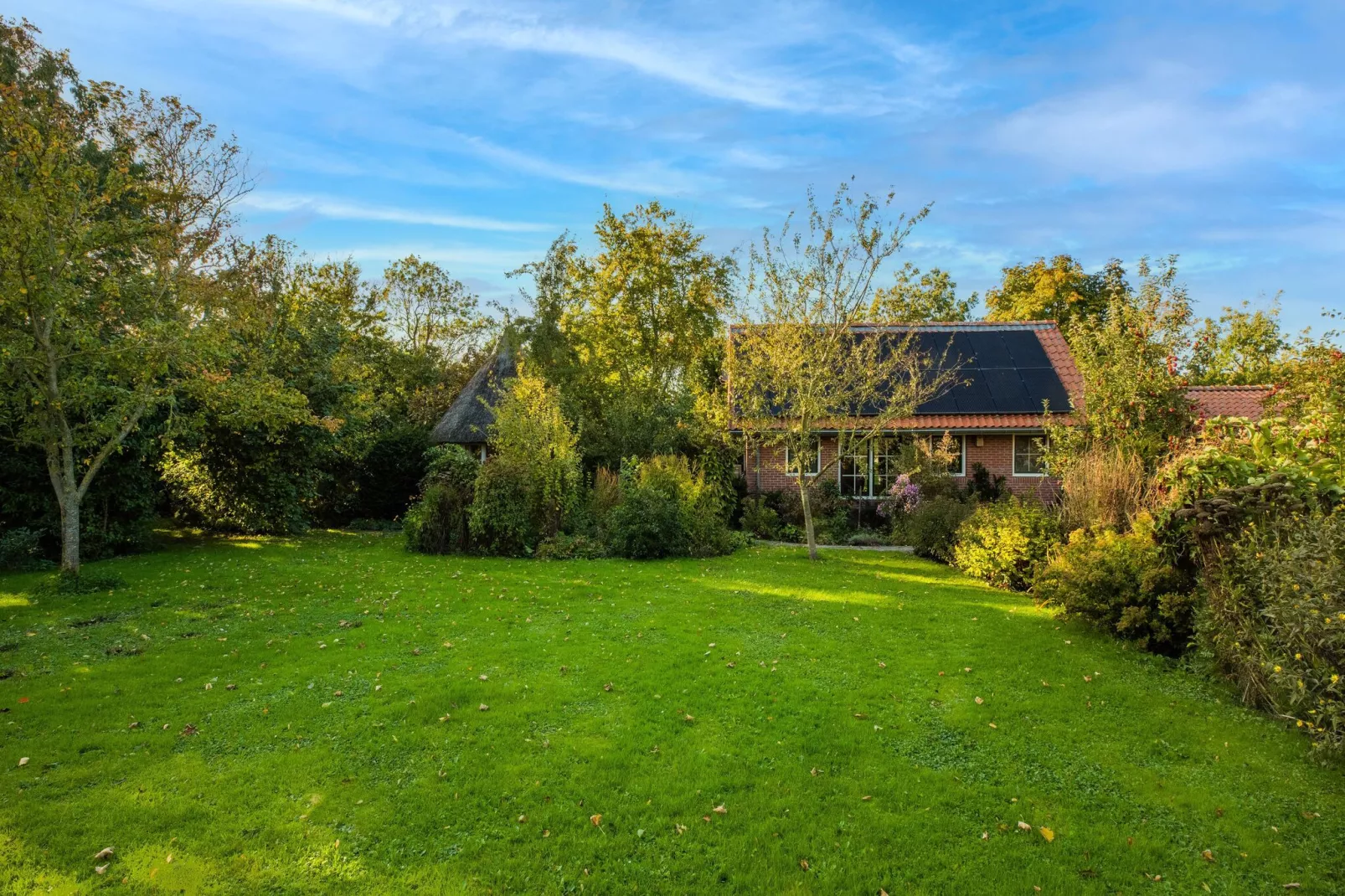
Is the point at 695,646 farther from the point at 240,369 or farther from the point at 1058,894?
the point at 240,369

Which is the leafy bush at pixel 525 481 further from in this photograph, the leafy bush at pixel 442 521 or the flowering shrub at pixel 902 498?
the flowering shrub at pixel 902 498

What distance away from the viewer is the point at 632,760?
4.89 m

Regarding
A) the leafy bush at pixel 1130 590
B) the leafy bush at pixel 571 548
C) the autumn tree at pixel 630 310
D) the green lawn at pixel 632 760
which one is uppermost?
the autumn tree at pixel 630 310

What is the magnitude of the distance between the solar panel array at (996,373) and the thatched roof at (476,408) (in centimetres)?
1535

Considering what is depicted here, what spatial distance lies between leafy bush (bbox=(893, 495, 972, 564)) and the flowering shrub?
8.50 feet

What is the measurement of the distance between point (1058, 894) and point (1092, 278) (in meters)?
33.9

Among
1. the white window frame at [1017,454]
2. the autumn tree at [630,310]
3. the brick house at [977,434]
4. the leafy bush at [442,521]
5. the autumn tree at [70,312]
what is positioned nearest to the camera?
the autumn tree at [70,312]

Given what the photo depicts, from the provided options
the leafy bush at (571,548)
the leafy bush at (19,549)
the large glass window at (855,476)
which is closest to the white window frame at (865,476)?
the large glass window at (855,476)

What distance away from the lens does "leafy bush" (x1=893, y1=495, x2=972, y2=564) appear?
43.7ft

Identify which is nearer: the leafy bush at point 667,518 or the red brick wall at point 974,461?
the leafy bush at point 667,518

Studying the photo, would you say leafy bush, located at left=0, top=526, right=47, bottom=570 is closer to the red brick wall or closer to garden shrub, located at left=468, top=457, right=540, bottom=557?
garden shrub, located at left=468, top=457, right=540, bottom=557

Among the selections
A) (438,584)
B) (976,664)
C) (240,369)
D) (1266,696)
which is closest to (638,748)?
(976,664)

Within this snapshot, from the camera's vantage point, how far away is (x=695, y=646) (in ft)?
24.9

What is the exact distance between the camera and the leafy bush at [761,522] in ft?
58.1
